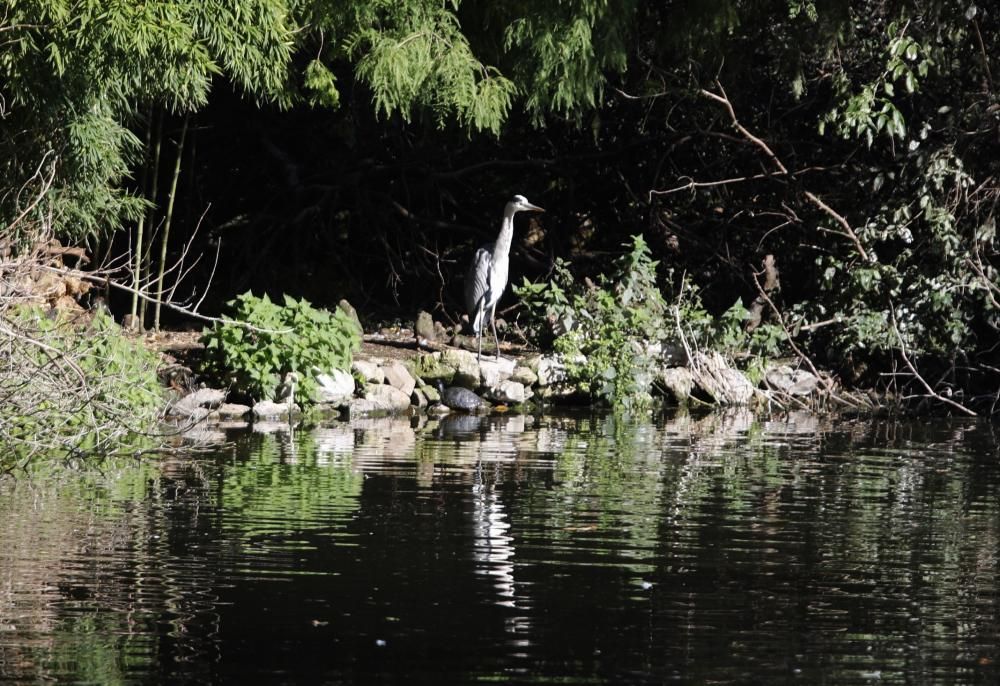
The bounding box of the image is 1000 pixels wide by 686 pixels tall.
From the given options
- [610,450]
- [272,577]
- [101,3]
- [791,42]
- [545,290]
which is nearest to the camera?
[272,577]

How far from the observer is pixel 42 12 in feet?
39.8

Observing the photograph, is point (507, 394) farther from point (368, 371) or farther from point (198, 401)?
point (198, 401)

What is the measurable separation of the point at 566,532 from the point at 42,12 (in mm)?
6102

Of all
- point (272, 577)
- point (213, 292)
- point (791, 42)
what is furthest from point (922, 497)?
point (213, 292)

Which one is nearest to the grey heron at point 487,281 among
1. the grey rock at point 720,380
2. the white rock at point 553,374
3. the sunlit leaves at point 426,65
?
the white rock at point 553,374

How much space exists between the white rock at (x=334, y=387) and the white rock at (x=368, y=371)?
37cm

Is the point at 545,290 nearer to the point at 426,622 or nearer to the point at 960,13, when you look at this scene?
the point at 960,13

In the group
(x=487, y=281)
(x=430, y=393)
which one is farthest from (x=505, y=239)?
(x=430, y=393)

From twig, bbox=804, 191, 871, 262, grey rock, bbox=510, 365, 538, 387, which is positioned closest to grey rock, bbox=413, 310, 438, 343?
grey rock, bbox=510, 365, 538, 387

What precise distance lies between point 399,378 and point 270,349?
1974mm

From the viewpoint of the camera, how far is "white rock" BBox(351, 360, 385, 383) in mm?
16828

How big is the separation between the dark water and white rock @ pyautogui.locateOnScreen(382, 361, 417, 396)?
15.5 feet

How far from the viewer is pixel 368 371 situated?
16.9 metres

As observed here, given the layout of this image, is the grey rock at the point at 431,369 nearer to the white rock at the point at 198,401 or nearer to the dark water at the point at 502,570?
the white rock at the point at 198,401
